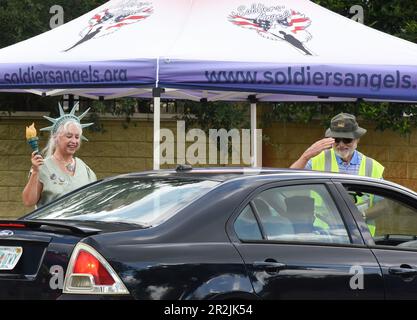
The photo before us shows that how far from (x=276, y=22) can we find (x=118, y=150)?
6.87m

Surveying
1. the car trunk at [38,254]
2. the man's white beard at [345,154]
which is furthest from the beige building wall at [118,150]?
the car trunk at [38,254]

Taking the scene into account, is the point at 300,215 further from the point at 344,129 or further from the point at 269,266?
the point at 344,129

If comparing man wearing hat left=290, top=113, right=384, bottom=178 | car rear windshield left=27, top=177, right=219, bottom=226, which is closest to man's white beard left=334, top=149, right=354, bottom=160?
man wearing hat left=290, top=113, right=384, bottom=178

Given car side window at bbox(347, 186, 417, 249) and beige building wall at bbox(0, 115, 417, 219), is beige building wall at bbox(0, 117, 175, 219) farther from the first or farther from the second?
car side window at bbox(347, 186, 417, 249)

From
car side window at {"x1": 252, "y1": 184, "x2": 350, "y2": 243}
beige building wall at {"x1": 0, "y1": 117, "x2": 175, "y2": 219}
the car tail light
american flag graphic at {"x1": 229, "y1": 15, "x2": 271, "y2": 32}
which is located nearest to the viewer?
the car tail light

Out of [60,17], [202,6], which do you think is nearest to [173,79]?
[202,6]

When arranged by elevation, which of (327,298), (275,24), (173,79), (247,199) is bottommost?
(327,298)

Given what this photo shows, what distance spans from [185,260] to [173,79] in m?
A: 3.28

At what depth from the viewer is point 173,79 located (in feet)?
27.2

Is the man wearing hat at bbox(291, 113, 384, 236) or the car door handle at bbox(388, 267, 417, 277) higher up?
the man wearing hat at bbox(291, 113, 384, 236)

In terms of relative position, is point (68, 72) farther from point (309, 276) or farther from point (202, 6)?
point (309, 276)

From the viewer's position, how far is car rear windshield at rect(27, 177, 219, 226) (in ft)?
18.5

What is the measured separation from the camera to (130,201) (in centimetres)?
593

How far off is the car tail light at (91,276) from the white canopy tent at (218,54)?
3.38 metres
